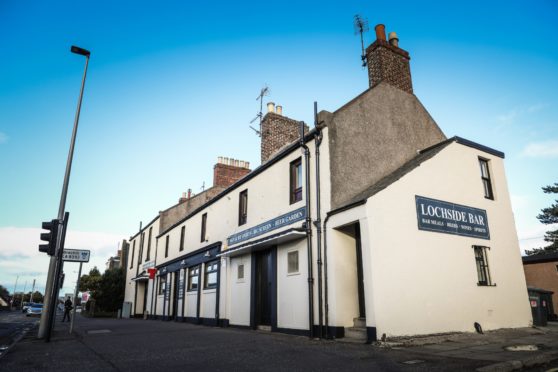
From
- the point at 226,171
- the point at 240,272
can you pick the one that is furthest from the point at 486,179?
the point at 226,171

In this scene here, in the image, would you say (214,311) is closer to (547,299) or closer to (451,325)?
(451,325)

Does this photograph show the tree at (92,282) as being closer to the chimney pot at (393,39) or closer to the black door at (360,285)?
the black door at (360,285)

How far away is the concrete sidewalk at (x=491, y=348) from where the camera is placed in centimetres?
552

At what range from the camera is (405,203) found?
1007 centimetres

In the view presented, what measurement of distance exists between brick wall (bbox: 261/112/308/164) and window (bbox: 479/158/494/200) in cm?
796

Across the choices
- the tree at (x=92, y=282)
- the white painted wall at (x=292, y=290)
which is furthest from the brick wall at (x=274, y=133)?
the tree at (x=92, y=282)

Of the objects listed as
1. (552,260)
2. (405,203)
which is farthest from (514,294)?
(552,260)

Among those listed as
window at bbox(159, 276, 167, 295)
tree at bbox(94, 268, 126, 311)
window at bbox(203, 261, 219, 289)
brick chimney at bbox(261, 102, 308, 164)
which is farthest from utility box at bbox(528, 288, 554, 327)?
tree at bbox(94, 268, 126, 311)

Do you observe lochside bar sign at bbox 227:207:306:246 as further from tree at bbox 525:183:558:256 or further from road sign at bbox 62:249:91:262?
tree at bbox 525:183:558:256

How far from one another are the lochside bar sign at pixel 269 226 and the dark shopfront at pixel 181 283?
73.0 inches

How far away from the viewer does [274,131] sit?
A: 1789cm

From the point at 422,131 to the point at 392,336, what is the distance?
342 inches

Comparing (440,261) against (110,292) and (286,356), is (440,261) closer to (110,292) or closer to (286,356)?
(286,356)

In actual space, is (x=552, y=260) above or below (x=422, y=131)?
below
